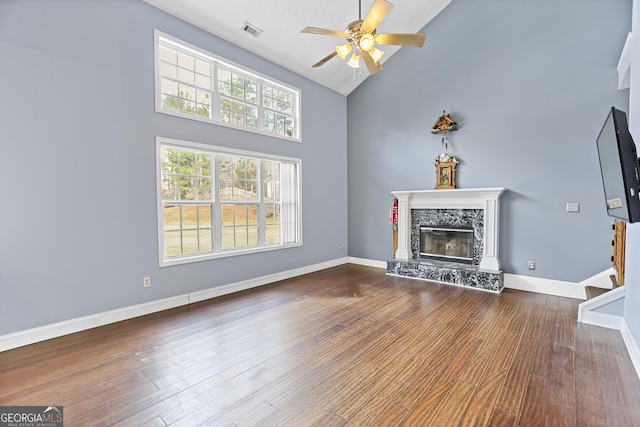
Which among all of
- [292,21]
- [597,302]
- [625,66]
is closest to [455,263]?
[597,302]

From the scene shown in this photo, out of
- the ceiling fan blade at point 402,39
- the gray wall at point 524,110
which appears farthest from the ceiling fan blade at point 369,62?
the gray wall at point 524,110

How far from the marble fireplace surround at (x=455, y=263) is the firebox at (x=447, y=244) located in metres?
0.17

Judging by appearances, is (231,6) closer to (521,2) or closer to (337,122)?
(337,122)

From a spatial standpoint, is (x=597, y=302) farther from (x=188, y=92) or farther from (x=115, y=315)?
(x=188, y=92)

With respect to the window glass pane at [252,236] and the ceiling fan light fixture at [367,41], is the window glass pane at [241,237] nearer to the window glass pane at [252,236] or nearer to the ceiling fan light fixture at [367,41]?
the window glass pane at [252,236]

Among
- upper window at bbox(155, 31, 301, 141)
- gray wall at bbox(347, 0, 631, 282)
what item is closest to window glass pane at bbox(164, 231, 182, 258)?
upper window at bbox(155, 31, 301, 141)

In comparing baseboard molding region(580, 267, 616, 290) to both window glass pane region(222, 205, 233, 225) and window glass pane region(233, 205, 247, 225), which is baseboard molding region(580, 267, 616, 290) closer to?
window glass pane region(233, 205, 247, 225)

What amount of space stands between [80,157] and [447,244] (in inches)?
218

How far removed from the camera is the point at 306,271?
19.0ft

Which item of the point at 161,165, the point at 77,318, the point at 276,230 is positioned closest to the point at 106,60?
the point at 161,165

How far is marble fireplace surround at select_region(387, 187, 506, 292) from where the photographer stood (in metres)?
4.66

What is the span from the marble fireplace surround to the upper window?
2.63m

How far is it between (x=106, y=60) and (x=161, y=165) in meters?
1.26

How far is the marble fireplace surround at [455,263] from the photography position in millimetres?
4660
